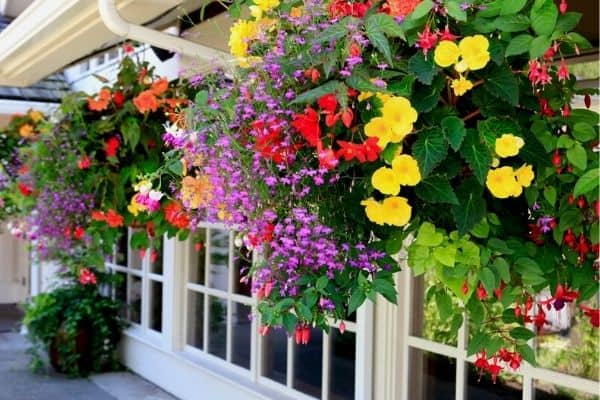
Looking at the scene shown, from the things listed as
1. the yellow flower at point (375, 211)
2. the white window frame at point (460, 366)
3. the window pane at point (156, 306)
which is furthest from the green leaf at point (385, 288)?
the window pane at point (156, 306)

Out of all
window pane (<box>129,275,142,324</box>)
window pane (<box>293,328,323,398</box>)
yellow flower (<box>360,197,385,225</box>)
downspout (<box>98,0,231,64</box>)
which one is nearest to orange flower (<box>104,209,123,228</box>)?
downspout (<box>98,0,231,64</box>)

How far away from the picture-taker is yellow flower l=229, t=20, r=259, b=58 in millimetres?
1768

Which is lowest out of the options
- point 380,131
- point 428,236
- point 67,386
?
point 67,386

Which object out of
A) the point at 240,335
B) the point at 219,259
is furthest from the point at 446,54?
the point at 219,259

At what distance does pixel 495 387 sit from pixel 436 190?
2465 millimetres

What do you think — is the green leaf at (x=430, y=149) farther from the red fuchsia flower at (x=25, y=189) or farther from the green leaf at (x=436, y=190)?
Answer: the red fuchsia flower at (x=25, y=189)

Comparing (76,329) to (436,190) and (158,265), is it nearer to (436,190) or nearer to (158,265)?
(158,265)

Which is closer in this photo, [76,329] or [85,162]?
[85,162]

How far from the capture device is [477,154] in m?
1.42

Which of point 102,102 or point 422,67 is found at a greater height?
point 102,102

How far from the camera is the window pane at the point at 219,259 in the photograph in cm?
584

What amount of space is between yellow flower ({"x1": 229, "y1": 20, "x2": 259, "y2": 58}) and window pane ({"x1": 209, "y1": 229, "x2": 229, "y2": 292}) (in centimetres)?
409

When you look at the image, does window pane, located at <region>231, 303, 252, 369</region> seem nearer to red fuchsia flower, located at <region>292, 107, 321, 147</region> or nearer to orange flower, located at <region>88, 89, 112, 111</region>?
orange flower, located at <region>88, 89, 112, 111</region>

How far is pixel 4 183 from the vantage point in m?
5.95
